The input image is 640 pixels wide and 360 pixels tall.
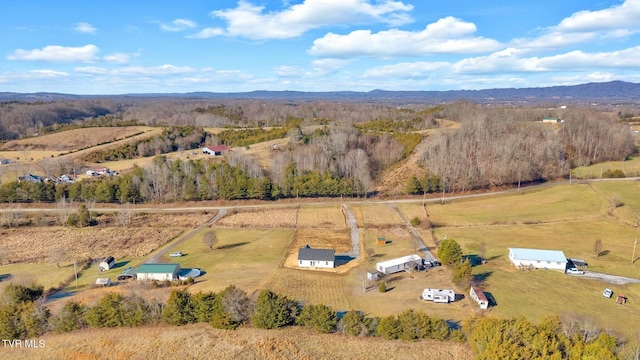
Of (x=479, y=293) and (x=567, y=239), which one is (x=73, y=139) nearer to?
(x=479, y=293)

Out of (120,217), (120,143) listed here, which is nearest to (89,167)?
(120,143)

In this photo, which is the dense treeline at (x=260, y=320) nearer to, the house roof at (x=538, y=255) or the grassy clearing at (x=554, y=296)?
the grassy clearing at (x=554, y=296)

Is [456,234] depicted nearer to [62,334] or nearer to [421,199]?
[421,199]

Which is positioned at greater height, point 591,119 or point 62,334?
point 591,119

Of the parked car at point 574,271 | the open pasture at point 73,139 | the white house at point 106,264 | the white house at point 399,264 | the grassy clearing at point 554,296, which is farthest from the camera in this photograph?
the open pasture at point 73,139

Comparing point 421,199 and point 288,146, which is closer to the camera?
point 421,199

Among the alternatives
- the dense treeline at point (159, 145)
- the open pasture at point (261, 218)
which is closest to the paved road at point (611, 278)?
the open pasture at point (261, 218)
